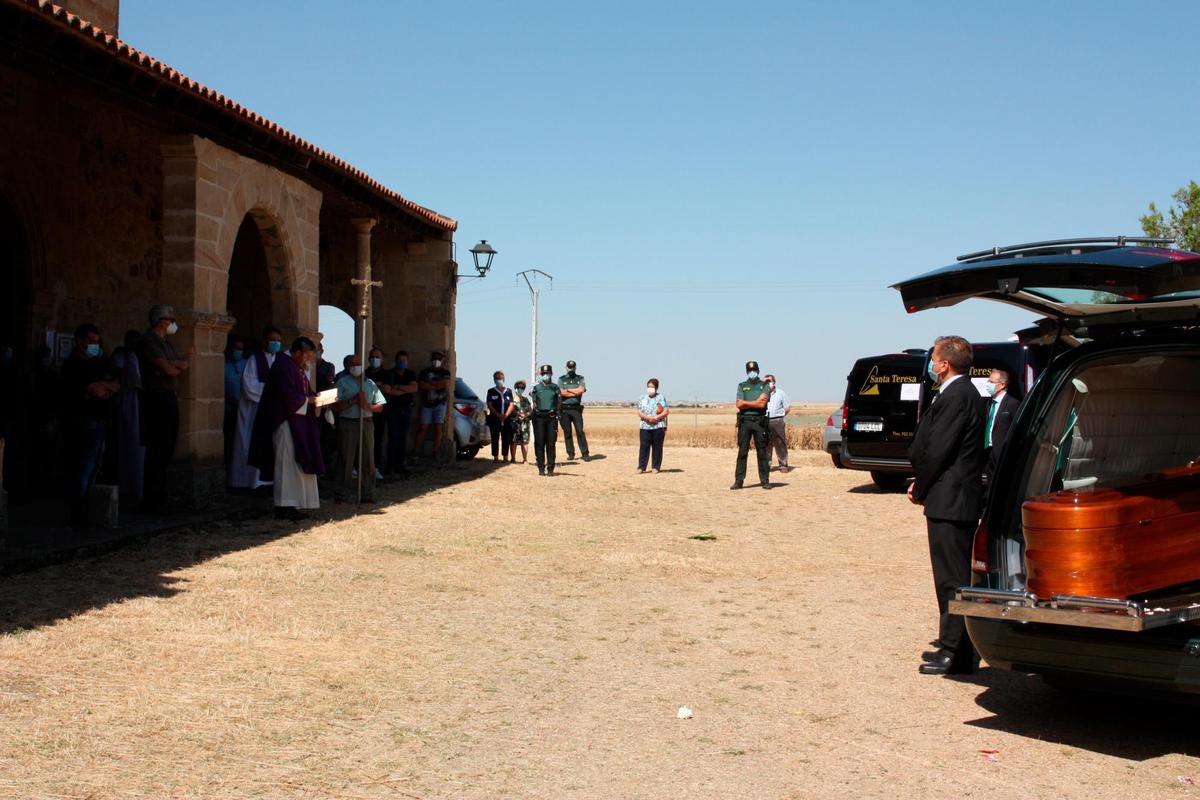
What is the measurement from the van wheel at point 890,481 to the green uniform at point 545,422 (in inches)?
201

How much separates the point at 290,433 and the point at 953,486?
272 inches

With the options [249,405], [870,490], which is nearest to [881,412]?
[870,490]

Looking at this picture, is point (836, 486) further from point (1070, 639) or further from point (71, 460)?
point (1070, 639)

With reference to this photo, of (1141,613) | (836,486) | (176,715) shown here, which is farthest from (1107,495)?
(836,486)

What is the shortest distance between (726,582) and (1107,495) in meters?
4.65

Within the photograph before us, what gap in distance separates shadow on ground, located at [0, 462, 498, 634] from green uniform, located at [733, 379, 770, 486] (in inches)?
259

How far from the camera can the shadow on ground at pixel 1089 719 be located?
496 centimetres

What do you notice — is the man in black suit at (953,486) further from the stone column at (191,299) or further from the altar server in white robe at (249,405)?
the altar server in white robe at (249,405)

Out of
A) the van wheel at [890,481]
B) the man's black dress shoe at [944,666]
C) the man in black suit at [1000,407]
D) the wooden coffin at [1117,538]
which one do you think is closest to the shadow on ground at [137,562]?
the man's black dress shoe at [944,666]

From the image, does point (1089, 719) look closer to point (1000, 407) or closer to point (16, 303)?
point (1000, 407)

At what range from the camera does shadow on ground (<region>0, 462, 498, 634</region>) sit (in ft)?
23.3

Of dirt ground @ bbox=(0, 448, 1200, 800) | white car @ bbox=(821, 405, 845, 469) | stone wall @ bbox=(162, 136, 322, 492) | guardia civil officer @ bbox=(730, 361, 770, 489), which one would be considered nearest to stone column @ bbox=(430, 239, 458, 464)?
guardia civil officer @ bbox=(730, 361, 770, 489)

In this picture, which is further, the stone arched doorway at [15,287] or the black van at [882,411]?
the black van at [882,411]

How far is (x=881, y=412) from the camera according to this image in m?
16.7
